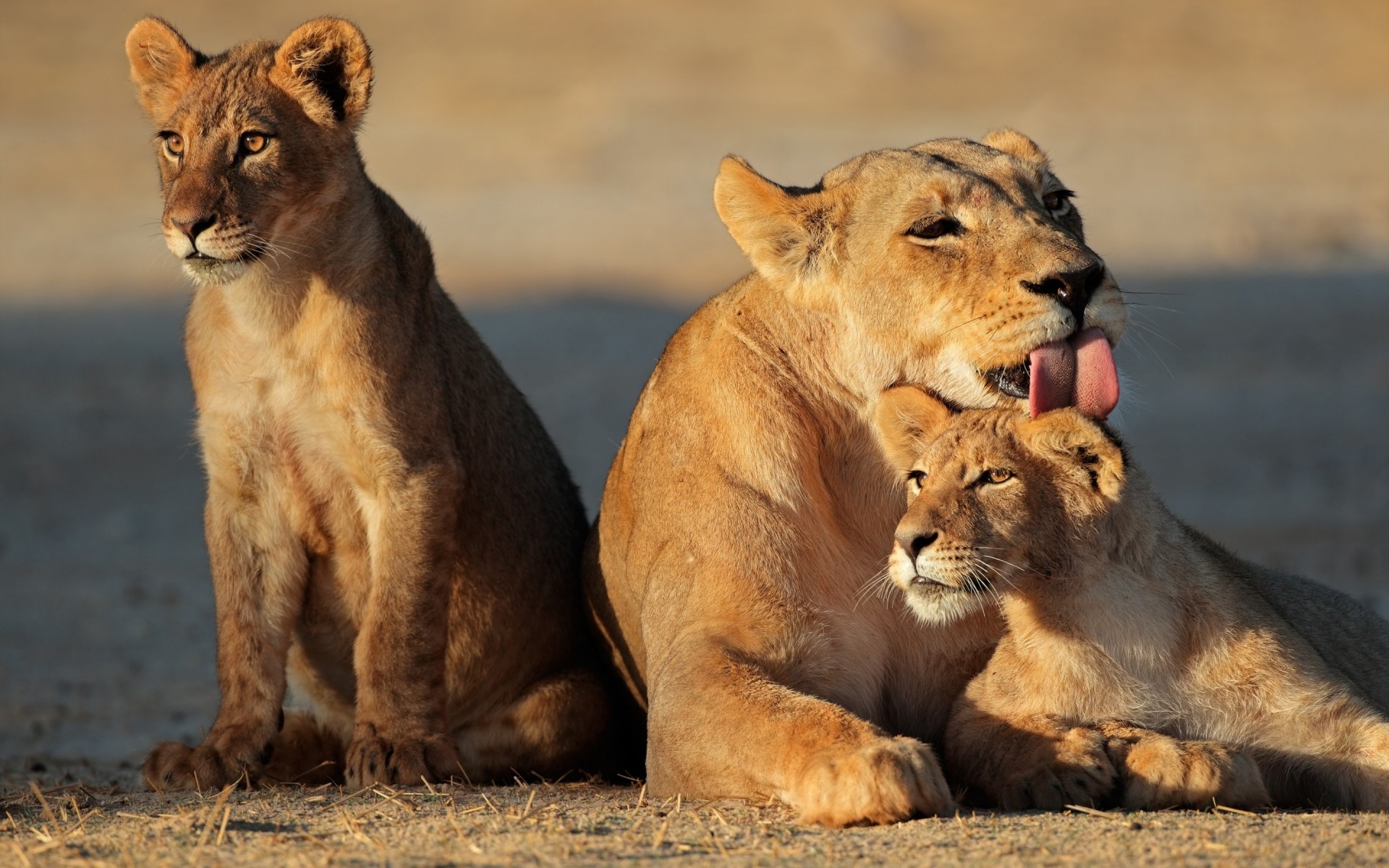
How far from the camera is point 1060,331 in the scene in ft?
15.1

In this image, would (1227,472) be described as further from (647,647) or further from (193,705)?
(647,647)

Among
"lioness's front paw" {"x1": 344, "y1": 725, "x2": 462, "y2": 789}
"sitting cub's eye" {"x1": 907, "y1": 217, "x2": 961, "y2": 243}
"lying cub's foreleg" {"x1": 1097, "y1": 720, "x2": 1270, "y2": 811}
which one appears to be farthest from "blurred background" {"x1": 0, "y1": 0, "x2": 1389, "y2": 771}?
"lioness's front paw" {"x1": 344, "y1": 725, "x2": 462, "y2": 789}

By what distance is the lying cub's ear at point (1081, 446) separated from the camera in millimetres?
4598

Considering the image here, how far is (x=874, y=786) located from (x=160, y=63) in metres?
3.39

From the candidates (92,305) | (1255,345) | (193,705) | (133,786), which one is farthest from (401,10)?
(133,786)


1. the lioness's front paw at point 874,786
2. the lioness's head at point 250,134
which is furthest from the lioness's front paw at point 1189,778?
the lioness's head at point 250,134

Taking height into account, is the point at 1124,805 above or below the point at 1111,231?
below

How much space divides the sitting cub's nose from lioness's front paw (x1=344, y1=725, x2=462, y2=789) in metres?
1.58

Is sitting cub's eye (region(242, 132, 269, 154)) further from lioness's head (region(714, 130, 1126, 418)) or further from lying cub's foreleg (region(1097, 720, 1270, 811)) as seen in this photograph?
lying cub's foreleg (region(1097, 720, 1270, 811))

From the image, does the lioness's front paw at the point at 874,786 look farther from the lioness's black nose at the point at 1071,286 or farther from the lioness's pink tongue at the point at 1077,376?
the lioness's black nose at the point at 1071,286

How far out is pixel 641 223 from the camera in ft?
64.1

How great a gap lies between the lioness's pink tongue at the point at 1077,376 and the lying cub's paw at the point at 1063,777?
2.69ft

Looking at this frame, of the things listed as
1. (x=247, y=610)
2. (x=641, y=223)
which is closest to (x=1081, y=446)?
(x=247, y=610)

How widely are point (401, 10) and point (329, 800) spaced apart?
30159mm
